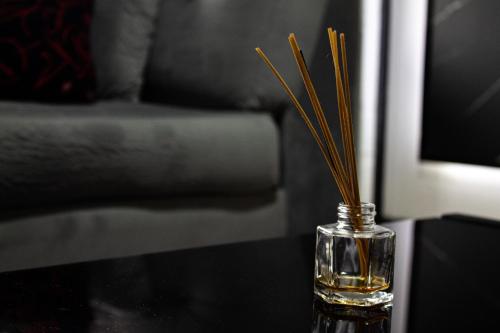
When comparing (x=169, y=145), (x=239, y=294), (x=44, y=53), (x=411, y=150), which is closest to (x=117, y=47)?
(x=44, y=53)

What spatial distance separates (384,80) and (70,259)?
151 cm

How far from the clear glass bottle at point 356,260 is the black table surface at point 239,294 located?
0.01 m

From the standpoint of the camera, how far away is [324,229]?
0.63m

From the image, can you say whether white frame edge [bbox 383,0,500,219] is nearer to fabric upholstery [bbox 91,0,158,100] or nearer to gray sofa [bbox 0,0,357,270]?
gray sofa [bbox 0,0,357,270]

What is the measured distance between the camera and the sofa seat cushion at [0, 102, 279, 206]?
4.61 ft

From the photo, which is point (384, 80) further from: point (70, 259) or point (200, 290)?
point (200, 290)

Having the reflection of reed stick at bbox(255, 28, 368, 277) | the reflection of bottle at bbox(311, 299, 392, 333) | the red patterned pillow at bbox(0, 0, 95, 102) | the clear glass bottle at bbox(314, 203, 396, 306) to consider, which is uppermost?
the red patterned pillow at bbox(0, 0, 95, 102)

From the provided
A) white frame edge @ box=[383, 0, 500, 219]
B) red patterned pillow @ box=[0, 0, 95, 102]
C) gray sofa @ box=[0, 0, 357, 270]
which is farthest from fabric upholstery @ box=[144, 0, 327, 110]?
white frame edge @ box=[383, 0, 500, 219]

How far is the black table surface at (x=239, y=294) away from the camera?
0.56 meters

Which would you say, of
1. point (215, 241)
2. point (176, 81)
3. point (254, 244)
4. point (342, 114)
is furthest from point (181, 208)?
point (342, 114)

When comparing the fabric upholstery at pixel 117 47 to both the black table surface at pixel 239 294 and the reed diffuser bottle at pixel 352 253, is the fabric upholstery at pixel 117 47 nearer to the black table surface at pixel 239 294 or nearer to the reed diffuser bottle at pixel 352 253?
the black table surface at pixel 239 294

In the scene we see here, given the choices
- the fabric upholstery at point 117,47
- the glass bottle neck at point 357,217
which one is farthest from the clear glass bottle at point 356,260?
the fabric upholstery at point 117,47

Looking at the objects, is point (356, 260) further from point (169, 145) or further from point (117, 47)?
point (117, 47)

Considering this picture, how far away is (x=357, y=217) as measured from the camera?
0.61 m
